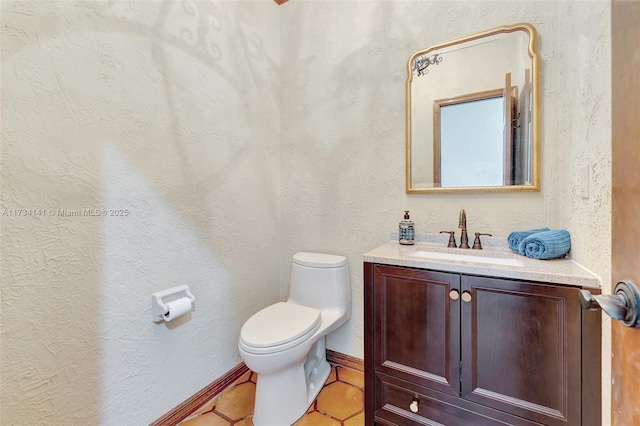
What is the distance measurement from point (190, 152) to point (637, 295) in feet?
5.35

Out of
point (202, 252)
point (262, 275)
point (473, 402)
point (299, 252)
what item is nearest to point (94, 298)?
point (202, 252)

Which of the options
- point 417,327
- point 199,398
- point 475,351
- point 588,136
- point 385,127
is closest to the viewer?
point 588,136

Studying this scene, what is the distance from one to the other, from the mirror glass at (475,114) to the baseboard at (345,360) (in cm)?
120

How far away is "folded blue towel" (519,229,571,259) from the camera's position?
1.10 m

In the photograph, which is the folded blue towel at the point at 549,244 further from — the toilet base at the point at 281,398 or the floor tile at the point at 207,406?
the floor tile at the point at 207,406

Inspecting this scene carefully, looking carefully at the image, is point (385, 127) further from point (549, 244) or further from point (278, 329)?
point (278, 329)

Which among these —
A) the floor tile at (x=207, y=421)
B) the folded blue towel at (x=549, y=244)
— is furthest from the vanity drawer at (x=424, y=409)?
the floor tile at (x=207, y=421)

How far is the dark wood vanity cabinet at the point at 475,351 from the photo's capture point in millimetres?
888

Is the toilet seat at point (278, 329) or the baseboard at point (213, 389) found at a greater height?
the toilet seat at point (278, 329)

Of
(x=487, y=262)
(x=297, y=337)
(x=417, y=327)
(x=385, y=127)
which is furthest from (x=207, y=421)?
(x=385, y=127)

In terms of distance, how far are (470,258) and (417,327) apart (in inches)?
15.3

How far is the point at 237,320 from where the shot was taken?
1735mm

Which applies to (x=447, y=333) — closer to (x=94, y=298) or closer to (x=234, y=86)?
(x=94, y=298)

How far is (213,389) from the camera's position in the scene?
156cm
